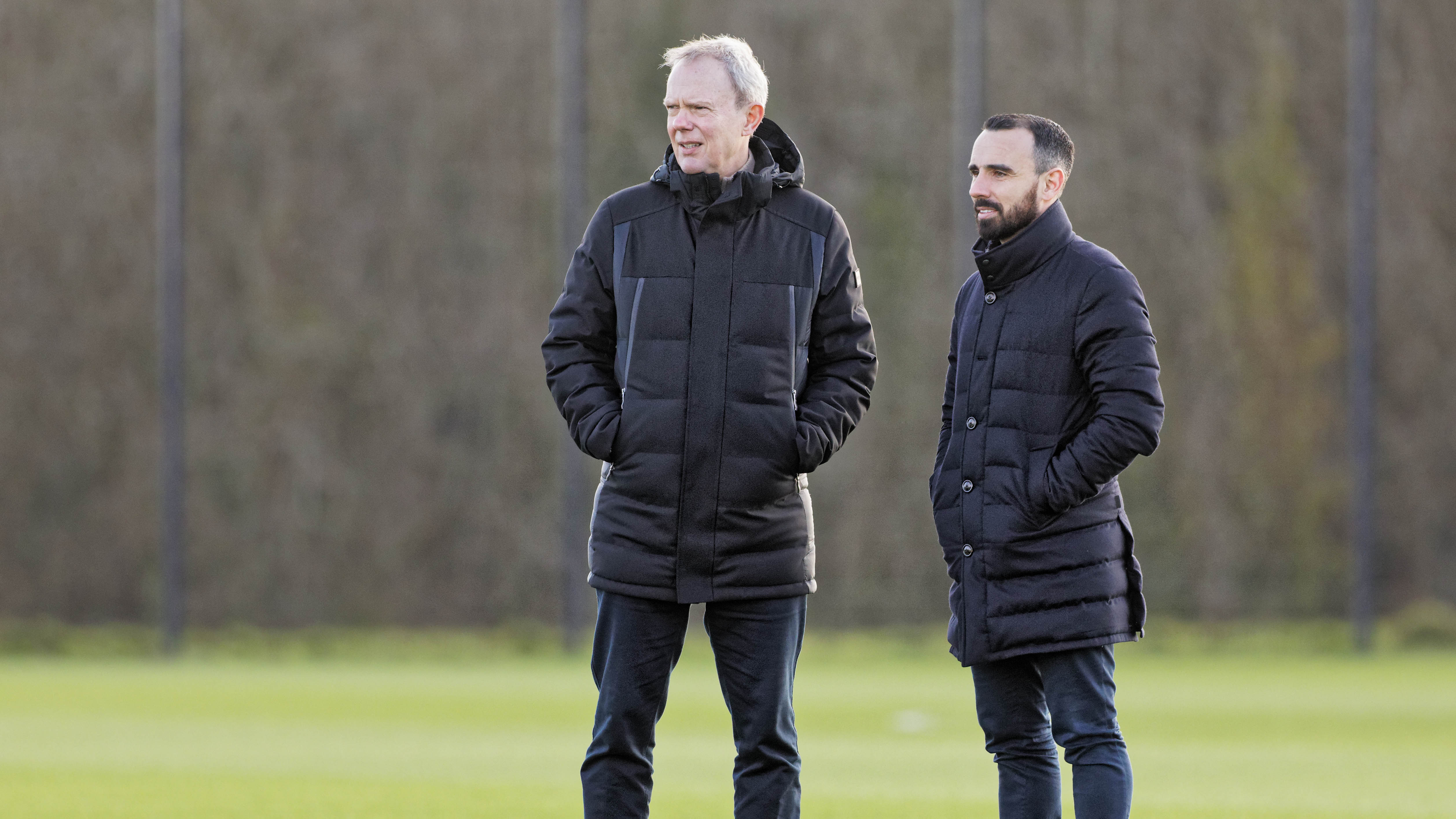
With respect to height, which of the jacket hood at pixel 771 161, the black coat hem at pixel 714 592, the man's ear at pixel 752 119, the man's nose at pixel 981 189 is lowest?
the black coat hem at pixel 714 592

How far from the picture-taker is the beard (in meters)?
2.83

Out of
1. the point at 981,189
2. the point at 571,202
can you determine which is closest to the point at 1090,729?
the point at 981,189

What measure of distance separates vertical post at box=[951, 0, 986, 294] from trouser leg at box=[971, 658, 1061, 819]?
5.48 meters

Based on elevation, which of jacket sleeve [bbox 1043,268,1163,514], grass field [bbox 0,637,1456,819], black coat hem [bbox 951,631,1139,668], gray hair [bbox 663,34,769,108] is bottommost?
grass field [bbox 0,637,1456,819]

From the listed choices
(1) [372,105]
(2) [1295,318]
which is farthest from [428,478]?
(2) [1295,318]

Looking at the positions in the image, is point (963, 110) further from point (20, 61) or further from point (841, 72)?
point (20, 61)

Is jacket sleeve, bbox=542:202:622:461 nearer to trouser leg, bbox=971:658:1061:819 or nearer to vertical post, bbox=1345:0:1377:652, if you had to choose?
trouser leg, bbox=971:658:1061:819

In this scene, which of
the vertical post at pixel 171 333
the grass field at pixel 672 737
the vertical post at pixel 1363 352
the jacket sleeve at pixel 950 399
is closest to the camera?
the jacket sleeve at pixel 950 399

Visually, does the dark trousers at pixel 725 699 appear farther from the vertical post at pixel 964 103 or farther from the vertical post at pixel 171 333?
the vertical post at pixel 171 333

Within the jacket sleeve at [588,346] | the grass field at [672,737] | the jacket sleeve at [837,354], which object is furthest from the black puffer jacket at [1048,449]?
the grass field at [672,737]

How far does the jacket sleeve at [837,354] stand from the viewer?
9.19 feet

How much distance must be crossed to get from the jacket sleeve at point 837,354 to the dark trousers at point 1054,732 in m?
0.47

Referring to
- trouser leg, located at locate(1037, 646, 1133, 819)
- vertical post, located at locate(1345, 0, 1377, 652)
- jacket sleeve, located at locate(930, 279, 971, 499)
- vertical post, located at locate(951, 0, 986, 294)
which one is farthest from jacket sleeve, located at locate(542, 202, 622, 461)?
vertical post, located at locate(1345, 0, 1377, 652)

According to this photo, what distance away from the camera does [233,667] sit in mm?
8102
